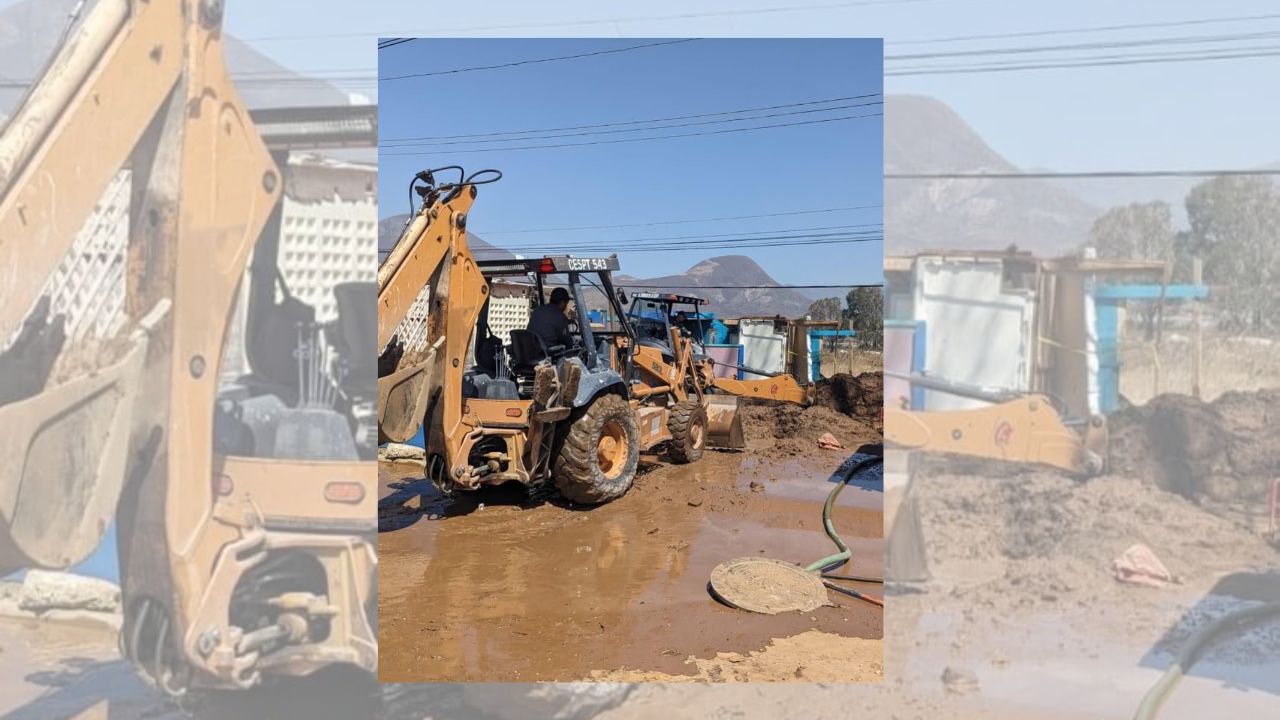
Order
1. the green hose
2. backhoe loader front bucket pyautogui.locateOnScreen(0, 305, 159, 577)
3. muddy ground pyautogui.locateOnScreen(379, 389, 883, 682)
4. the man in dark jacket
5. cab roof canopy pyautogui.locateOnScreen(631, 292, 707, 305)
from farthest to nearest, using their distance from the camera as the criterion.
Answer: cab roof canopy pyautogui.locateOnScreen(631, 292, 707, 305), the man in dark jacket, muddy ground pyautogui.locateOnScreen(379, 389, 883, 682), backhoe loader front bucket pyautogui.locateOnScreen(0, 305, 159, 577), the green hose

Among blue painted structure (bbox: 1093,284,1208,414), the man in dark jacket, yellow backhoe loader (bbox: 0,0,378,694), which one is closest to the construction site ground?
blue painted structure (bbox: 1093,284,1208,414)

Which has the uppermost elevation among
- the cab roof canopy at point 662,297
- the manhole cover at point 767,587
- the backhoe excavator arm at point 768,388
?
the cab roof canopy at point 662,297

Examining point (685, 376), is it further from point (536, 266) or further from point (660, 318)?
point (536, 266)

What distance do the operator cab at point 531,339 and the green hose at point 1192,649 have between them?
501 centimetres

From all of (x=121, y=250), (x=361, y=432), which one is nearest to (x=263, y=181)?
(x=121, y=250)

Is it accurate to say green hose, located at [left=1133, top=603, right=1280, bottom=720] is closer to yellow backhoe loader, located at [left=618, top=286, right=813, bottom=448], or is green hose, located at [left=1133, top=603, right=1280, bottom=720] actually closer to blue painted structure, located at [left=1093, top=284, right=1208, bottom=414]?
blue painted structure, located at [left=1093, top=284, right=1208, bottom=414]

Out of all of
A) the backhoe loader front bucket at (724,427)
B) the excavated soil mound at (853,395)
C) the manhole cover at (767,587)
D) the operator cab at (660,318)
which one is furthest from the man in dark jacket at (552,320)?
the excavated soil mound at (853,395)

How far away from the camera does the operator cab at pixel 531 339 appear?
680 cm

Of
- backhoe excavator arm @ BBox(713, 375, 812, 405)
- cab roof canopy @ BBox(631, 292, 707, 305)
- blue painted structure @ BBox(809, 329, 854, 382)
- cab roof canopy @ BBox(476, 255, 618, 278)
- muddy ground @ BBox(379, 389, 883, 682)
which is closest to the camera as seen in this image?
muddy ground @ BBox(379, 389, 883, 682)

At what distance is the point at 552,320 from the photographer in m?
7.28

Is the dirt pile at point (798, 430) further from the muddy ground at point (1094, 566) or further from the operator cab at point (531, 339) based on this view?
the muddy ground at point (1094, 566)

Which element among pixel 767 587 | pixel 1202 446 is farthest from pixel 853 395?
pixel 1202 446

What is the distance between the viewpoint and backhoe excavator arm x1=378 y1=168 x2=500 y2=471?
18.3ft

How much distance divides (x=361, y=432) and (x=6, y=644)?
1.79 meters
